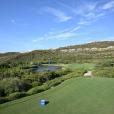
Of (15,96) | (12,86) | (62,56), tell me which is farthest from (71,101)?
(62,56)

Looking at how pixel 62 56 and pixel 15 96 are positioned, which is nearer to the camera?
pixel 15 96

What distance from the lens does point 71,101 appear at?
526 inches

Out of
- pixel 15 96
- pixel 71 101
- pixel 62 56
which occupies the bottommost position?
pixel 71 101

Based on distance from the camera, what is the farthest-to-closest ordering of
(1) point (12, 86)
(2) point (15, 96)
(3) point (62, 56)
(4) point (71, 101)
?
(3) point (62, 56) → (1) point (12, 86) → (2) point (15, 96) → (4) point (71, 101)

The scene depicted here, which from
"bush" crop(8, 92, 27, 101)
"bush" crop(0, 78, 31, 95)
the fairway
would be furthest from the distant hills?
"bush" crop(8, 92, 27, 101)

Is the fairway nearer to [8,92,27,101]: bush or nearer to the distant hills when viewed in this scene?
[8,92,27,101]: bush

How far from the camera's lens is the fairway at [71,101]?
11.8 m

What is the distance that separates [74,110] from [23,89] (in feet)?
22.1

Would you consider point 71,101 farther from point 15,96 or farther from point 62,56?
point 62,56

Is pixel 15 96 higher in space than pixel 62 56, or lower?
lower

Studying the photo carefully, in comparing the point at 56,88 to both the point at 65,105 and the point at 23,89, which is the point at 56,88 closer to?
the point at 23,89

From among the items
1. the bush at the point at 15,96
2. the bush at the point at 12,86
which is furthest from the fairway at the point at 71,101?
the bush at the point at 12,86

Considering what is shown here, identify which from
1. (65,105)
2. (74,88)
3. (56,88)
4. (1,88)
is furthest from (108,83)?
(1,88)

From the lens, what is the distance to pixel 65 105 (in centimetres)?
1265
